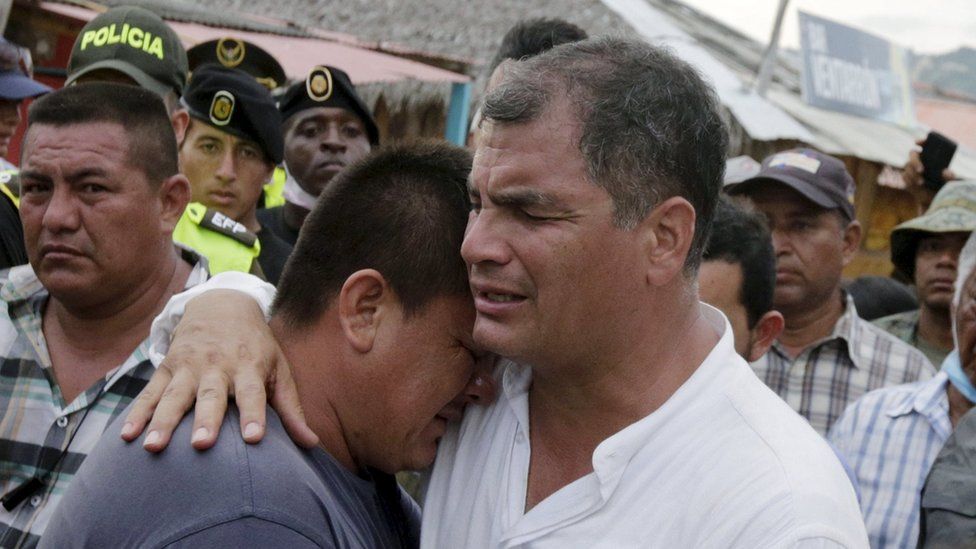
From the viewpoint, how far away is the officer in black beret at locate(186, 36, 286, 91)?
19.0 ft

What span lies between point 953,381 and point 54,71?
683cm

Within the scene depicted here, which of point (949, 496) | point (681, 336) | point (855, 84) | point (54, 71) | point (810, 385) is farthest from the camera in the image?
point (855, 84)

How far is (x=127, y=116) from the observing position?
3340 millimetres

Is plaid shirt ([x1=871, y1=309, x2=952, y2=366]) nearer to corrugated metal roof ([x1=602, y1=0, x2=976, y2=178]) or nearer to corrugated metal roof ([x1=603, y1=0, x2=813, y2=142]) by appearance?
corrugated metal roof ([x1=603, y1=0, x2=813, y2=142])

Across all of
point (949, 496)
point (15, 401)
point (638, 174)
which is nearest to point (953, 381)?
point (949, 496)

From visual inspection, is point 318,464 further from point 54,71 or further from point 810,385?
point 54,71

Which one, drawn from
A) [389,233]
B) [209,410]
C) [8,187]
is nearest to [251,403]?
[209,410]

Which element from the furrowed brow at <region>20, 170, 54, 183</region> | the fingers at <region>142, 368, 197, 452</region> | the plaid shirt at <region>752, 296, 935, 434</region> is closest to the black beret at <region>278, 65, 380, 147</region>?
the furrowed brow at <region>20, 170, 54, 183</region>

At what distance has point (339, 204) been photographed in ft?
7.37

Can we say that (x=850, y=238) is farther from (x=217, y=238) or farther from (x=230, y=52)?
(x=230, y=52)

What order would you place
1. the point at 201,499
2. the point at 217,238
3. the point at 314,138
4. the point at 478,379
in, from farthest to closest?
the point at 314,138 < the point at 217,238 < the point at 478,379 < the point at 201,499

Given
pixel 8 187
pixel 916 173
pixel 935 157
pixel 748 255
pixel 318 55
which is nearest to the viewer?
pixel 748 255

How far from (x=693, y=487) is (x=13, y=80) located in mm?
4574

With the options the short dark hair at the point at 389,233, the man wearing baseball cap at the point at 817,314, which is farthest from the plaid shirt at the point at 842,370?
the short dark hair at the point at 389,233
